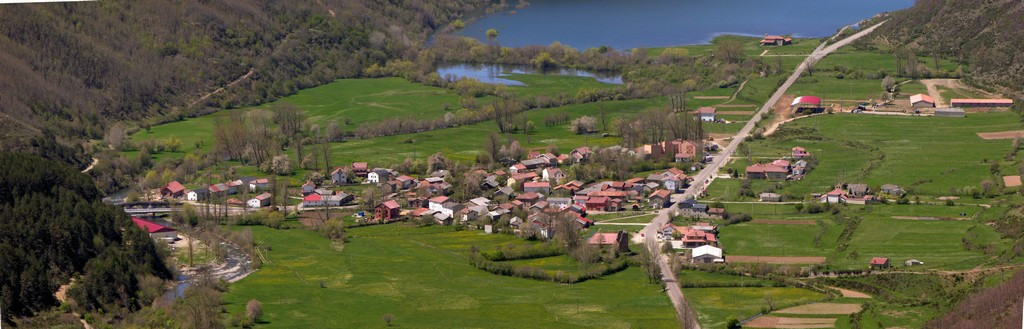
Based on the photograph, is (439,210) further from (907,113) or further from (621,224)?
(907,113)

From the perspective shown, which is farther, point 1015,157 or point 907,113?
point 907,113

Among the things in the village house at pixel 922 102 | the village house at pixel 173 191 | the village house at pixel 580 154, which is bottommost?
the village house at pixel 173 191

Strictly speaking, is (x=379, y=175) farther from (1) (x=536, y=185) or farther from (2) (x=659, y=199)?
(2) (x=659, y=199)

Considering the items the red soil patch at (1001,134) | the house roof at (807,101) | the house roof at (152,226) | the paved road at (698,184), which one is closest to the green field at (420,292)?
the paved road at (698,184)

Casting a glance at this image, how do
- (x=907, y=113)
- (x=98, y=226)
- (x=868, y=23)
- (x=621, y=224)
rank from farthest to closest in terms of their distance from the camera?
1. (x=868, y=23)
2. (x=907, y=113)
3. (x=621, y=224)
4. (x=98, y=226)

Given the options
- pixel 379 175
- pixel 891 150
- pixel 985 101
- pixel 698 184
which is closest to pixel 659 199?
A: pixel 698 184

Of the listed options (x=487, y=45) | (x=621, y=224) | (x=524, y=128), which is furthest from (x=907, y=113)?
(x=487, y=45)

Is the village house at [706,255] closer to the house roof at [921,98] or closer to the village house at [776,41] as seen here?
the house roof at [921,98]
